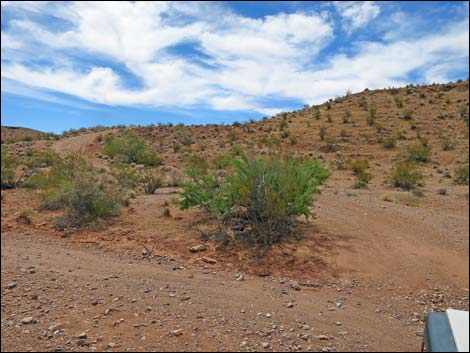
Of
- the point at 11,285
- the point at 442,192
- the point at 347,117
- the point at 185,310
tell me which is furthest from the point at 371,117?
the point at 11,285

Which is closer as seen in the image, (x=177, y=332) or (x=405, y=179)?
(x=177, y=332)

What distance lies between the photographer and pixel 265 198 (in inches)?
321

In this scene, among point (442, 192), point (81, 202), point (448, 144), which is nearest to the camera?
point (81, 202)

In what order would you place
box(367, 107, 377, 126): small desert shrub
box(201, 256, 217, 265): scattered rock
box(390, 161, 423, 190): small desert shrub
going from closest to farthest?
box(201, 256, 217, 265): scattered rock → box(390, 161, 423, 190): small desert shrub → box(367, 107, 377, 126): small desert shrub

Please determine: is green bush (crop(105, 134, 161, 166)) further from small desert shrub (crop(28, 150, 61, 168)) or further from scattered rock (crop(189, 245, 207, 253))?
scattered rock (crop(189, 245, 207, 253))

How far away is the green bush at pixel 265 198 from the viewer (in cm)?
805

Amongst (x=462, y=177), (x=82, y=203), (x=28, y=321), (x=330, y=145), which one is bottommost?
(x=28, y=321)

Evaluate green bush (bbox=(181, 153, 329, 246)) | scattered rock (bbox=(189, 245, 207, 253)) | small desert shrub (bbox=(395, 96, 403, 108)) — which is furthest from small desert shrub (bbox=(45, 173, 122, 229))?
small desert shrub (bbox=(395, 96, 403, 108))

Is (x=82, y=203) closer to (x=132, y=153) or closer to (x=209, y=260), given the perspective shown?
(x=209, y=260)

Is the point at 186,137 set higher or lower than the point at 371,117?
lower

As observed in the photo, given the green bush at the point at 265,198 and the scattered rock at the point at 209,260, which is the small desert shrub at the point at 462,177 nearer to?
the green bush at the point at 265,198

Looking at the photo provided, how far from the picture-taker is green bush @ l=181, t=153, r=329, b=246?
805 cm

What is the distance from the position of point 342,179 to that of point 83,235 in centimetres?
1268

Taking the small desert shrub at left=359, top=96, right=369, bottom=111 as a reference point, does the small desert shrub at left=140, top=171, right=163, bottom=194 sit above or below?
below
